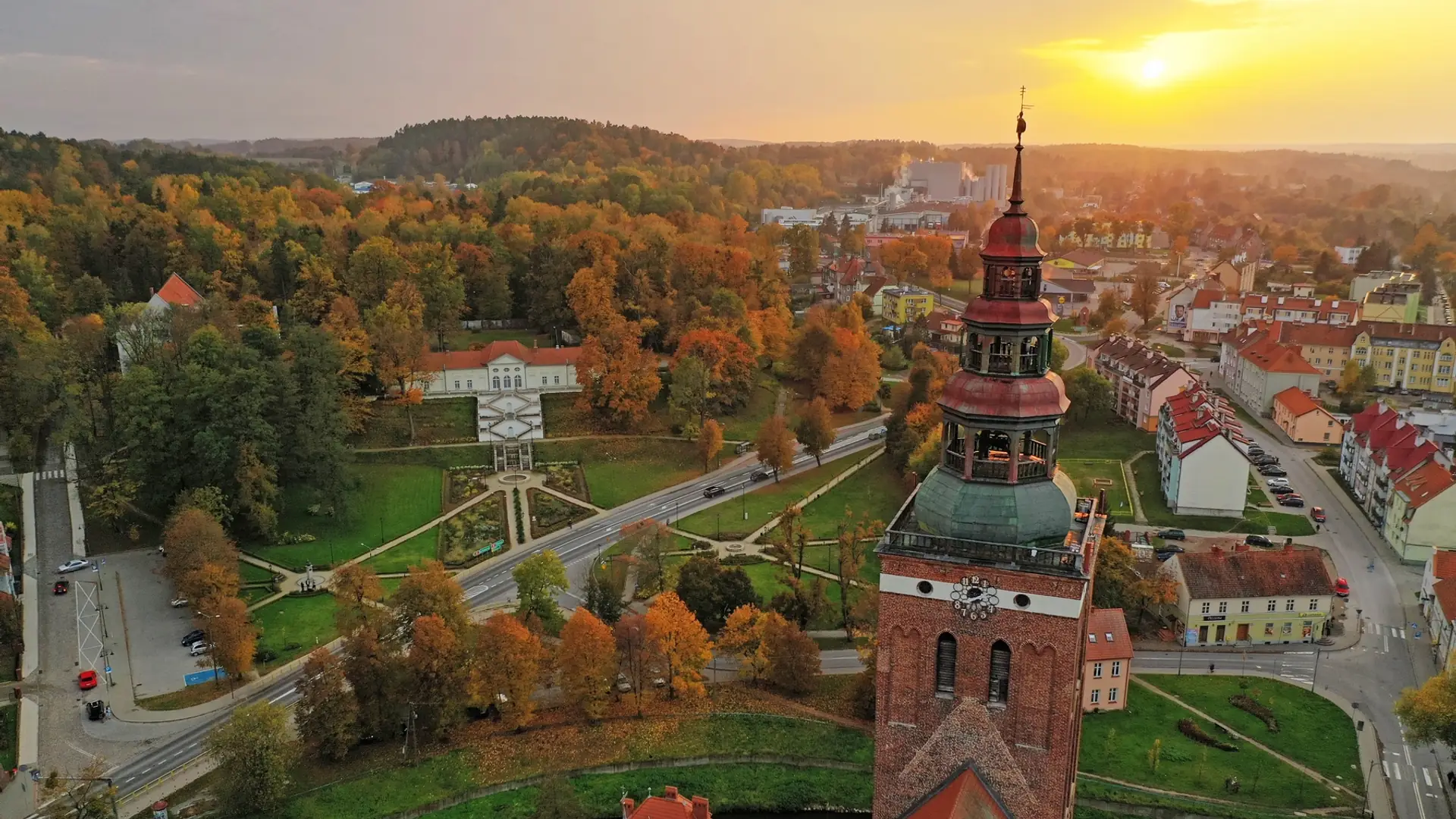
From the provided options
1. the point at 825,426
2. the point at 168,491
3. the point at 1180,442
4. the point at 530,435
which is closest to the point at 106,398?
the point at 168,491

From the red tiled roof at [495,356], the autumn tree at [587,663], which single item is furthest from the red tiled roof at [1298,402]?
the autumn tree at [587,663]

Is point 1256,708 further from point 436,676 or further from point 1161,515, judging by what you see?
point 436,676

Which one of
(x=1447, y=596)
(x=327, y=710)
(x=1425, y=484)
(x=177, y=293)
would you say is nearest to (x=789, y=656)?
(x=327, y=710)

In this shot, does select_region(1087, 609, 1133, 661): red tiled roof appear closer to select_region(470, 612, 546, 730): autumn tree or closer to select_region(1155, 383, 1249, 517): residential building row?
select_region(1155, 383, 1249, 517): residential building row

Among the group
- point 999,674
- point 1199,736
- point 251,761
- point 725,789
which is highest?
point 999,674

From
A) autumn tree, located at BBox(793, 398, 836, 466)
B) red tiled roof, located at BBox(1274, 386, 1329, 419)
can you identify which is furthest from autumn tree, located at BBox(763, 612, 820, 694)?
red tiled roof, located at BBox(1274, 386, 1329, 419)

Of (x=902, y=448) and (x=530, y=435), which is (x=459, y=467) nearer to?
(x=530, y=435)
